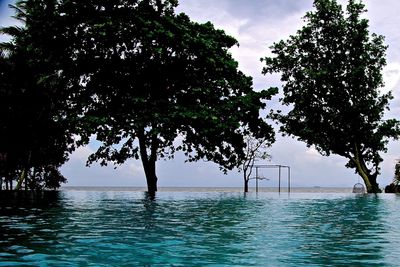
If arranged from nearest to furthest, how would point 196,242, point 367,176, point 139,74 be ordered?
point 196,242, point 139,74, point 367,176

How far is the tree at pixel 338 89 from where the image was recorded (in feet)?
150

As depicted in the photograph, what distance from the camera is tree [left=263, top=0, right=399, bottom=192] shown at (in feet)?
150

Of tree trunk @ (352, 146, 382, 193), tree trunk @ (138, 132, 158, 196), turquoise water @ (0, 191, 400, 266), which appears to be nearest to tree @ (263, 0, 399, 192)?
tree trunk @ (352, 146, 382, 193)

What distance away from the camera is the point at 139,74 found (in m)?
36.5

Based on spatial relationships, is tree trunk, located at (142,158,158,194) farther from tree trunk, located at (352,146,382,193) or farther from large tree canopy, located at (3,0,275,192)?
tree trunk, located at (352,146,382,193)

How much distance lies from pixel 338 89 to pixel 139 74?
19588 mm

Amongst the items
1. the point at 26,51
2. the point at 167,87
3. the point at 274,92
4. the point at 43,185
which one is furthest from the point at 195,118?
the point at 43,185

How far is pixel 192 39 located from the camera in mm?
35844

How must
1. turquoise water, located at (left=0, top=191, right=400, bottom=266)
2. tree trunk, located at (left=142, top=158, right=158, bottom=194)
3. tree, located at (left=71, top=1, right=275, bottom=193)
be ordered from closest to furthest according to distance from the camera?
turquoise water, located at (left=0, top=191, right=400, bottom=266)
tree, located at (left=71, top=1, right=275, bottom=193)
tree trunk, located at (left=142, top=158, right=158, bottom=194)

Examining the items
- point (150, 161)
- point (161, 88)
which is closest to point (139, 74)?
point (161, 88)

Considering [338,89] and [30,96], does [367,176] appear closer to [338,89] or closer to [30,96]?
[338,89]

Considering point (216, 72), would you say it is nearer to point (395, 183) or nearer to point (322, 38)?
point (322, 38)

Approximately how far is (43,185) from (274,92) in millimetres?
28070

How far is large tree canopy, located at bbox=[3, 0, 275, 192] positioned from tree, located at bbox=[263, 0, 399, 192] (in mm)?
9181
